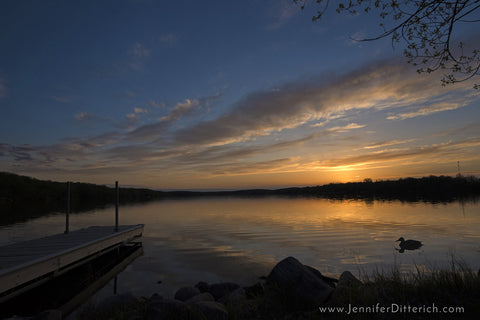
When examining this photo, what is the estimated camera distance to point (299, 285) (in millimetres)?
5754

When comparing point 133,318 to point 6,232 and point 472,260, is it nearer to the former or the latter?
point 472,260

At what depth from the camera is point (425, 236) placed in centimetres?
1684

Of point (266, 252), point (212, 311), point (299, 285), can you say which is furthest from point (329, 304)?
point (266, 252)

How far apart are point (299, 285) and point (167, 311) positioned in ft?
9.20

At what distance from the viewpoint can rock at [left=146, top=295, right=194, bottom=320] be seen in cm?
482

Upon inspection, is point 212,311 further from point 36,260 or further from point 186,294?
point 36,260

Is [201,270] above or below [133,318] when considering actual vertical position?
below

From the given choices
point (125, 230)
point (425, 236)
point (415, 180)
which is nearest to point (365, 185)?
point (415, 180)

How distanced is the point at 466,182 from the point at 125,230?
384ft

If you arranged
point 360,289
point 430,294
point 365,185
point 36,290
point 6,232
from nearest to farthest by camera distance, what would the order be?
point 430,294
point 360,289
point 36,290
point 6,232
point 365,185

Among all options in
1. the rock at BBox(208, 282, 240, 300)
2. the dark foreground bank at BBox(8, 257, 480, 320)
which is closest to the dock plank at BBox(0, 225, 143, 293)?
the dark foreground bank at BBox(8, 257, 480, 320)

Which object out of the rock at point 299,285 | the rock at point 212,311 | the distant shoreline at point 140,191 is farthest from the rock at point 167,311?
the distant shoreline at point 140,191

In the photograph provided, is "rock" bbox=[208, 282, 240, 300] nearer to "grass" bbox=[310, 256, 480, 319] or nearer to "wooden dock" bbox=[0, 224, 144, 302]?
"grass" bbox=[310, 256, 480, 319]

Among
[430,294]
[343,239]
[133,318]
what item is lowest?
[343,239]
